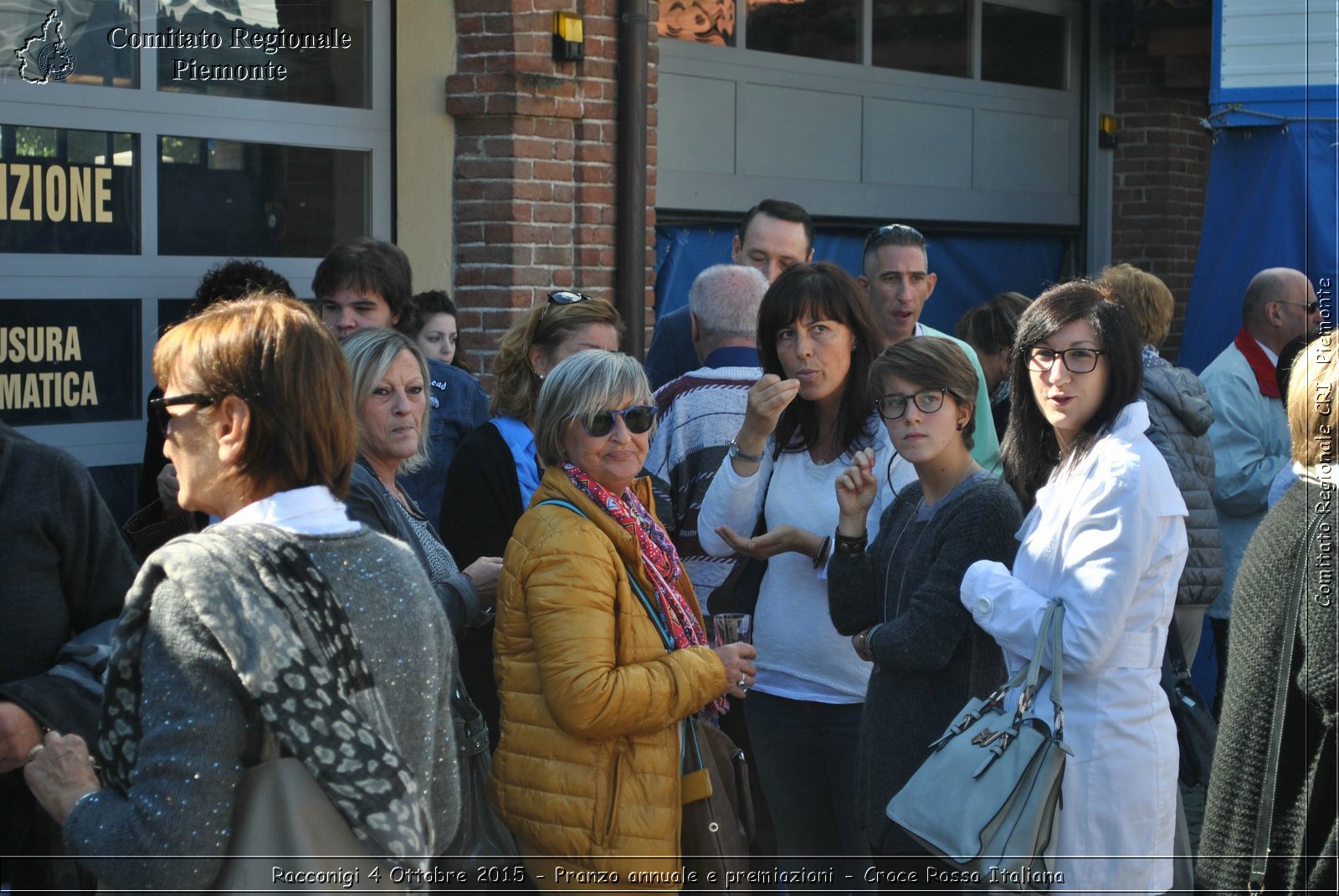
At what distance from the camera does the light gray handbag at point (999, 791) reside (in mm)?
2775

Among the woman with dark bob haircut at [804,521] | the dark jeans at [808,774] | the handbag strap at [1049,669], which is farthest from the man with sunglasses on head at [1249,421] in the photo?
the handbag strap at [1049,669]

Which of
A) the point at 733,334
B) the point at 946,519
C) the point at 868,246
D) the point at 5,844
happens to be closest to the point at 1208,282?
the point at 868,246

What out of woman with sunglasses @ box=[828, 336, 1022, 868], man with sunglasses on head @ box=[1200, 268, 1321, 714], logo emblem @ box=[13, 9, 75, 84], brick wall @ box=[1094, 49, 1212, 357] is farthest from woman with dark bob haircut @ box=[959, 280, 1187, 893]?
brick wall @ box=[1094, 49, 1212, 357]

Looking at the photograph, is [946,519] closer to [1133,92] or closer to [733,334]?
[733,334]

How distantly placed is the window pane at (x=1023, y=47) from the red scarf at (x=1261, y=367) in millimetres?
4341

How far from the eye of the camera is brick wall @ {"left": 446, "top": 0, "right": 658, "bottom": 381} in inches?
238

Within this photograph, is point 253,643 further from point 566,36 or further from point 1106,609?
point 566,36

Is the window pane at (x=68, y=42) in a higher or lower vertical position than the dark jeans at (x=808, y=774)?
higher

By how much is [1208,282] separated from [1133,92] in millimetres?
3291

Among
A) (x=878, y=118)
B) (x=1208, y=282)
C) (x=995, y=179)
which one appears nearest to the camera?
(x=1208, y=282)

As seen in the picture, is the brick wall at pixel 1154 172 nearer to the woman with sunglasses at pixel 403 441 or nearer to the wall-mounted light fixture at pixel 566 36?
the wall-mounted light fixture at pixel 566 36

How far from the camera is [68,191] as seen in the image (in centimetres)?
500

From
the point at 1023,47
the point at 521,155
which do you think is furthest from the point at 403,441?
the point at 1023,47

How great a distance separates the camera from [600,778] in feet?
9.18
